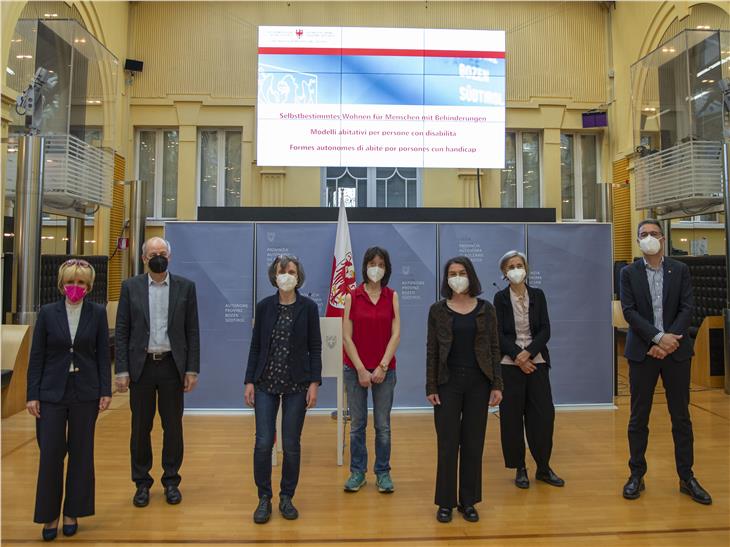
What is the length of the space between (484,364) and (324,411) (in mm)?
2984

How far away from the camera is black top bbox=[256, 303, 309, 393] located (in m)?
2.78

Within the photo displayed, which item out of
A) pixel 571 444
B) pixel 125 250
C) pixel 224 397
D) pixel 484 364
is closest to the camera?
pixel 484 364

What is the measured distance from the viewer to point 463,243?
18.1ft

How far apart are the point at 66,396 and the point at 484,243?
13.7 ft

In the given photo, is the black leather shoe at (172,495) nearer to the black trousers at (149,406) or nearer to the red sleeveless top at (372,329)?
the black trousers at (149,406)

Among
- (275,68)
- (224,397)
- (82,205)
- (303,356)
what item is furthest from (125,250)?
(303,356)

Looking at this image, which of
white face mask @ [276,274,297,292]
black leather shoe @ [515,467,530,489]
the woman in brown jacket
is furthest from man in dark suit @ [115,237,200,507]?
black leather shoe @ [515,467,530,489]

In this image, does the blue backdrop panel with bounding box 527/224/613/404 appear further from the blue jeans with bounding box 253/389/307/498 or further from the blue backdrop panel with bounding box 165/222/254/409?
the blue jeans with bounding box 253/389/307/498

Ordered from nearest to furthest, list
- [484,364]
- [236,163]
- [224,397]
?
[484,364] < [224,397] < [236,163]

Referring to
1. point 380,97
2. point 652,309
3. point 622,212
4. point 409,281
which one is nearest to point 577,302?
point 409,281

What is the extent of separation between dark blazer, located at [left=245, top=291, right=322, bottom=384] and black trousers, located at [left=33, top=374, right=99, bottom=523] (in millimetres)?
845

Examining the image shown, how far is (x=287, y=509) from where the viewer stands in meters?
2.86

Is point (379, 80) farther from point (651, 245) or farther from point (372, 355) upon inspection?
point (372, 355)

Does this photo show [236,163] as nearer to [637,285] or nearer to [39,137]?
[39,137]
